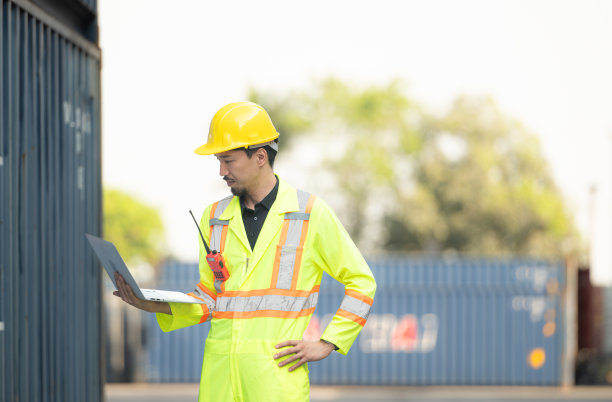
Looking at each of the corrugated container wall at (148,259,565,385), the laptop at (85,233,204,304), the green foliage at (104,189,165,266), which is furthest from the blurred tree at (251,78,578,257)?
the laptop at (85,233,204,304)

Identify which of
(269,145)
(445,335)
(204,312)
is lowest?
(445,335)

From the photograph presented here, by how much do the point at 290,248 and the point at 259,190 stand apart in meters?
0.30

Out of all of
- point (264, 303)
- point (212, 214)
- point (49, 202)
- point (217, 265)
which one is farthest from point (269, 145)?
point (49, 202)

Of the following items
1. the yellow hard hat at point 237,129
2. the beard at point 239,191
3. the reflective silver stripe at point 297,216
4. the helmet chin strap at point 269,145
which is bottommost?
the reflective silver stripe at point 297,216

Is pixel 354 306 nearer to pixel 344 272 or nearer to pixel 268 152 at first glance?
pixel 344 272

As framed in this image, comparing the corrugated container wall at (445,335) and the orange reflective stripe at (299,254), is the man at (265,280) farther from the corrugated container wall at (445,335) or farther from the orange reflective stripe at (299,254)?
the corrugated container wall at (445,335)

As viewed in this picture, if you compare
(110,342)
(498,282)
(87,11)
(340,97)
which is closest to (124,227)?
(340,97)

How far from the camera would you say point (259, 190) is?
11.6ft

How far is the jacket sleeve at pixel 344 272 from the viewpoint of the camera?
135 inches

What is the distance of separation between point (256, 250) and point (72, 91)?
251cm

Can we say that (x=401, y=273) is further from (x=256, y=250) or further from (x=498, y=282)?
(x=256, y=250)

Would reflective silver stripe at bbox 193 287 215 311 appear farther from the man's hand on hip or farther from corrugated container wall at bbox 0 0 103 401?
corrugated container wall at bbox 0 0 103 401

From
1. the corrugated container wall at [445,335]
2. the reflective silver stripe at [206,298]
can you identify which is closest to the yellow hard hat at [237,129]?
the reflective silver stripe at [206,298]

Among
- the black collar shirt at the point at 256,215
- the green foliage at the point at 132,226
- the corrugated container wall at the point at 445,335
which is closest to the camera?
the black collar shirt at the point at 256,215
